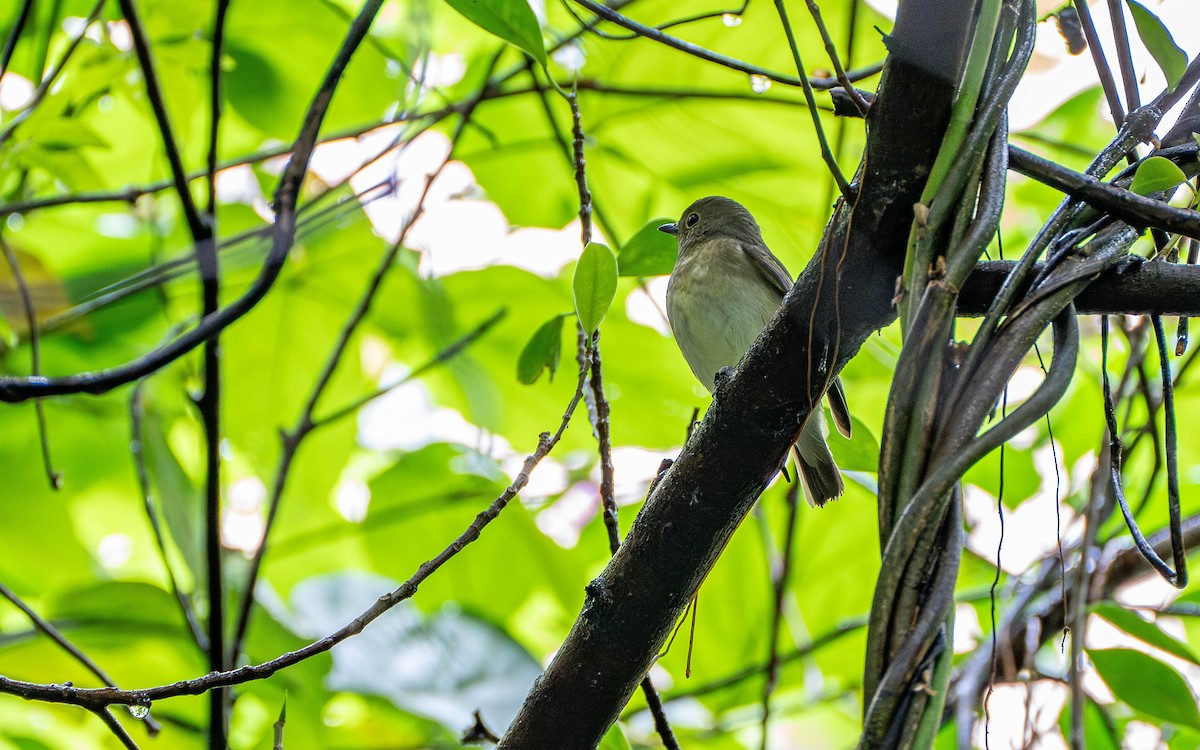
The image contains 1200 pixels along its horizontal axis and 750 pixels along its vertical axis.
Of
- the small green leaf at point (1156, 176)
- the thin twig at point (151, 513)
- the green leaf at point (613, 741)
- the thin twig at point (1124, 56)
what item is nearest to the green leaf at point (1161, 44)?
the thin twig at point (1124, 56)

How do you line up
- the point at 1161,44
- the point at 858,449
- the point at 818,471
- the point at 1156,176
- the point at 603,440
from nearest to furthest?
the point at 1156,176
the point at 1161,44
the point at 603,440
the point at 858,449
the point at 818,471

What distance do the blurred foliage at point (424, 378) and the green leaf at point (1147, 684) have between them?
546 millimetres

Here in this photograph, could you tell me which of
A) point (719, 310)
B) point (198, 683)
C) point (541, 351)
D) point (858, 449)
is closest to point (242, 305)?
point (198, 683)

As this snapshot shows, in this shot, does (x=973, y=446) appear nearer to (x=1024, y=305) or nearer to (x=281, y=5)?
(x=1024, y=305)

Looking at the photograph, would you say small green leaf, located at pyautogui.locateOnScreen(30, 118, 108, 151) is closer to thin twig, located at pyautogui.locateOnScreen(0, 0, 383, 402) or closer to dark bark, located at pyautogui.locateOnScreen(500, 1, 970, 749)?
thin twig, located at pyautogui.locateOnScreen(0, 0, 383, 402)

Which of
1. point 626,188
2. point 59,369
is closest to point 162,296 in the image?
point 59,369

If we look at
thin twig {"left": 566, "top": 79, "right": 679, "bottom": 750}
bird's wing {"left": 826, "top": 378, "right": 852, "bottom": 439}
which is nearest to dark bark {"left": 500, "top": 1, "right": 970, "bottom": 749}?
thin twig {"left": 566, "top": 79, "right": 679, "bottom": 750}

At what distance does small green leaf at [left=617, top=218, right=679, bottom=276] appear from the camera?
1.53m

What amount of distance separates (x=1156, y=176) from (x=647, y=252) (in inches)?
30.6

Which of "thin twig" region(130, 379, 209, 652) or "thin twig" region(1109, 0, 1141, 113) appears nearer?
"thin twig" region(1109, 0, 1141, 113)

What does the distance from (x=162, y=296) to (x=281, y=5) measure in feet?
2.53

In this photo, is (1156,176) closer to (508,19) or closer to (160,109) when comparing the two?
(508,19)

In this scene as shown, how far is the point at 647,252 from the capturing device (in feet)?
5.03

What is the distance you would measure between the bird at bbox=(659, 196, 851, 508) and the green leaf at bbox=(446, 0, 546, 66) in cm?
114
